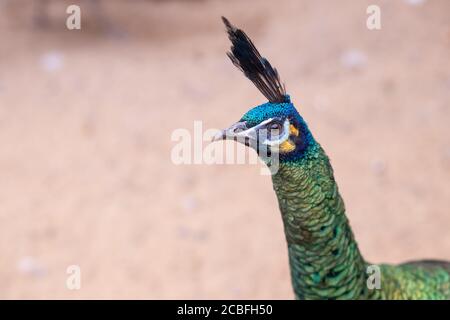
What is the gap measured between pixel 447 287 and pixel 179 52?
396 centimetres

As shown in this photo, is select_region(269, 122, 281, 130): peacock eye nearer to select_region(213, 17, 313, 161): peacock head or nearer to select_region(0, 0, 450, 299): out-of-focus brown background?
select_region(213, 17, 313, 161): peacock head

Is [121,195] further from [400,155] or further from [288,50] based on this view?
[288,50]

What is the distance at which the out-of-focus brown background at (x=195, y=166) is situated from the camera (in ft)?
10.5

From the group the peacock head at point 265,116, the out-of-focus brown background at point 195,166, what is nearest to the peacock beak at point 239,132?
the peacock head at point 265,116

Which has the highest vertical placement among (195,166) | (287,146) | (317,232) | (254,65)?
(195,166)

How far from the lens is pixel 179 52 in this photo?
18.1 feet

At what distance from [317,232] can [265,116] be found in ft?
1.30

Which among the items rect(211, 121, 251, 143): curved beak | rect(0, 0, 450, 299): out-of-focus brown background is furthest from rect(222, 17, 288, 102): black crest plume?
rect(0, 0, 450, 299): out-of-focus brown background

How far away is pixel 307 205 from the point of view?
1584 mm

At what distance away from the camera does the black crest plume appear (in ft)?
4.55

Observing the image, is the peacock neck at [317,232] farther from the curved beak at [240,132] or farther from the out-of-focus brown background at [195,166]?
the out-of-focus brown background at [195,166]

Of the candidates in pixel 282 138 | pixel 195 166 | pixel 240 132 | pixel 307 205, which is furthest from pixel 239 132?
pixel 195 166

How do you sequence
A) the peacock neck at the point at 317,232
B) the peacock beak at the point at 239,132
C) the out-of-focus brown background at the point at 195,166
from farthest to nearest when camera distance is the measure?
the out-of-focus brown background at the point at 195,166, the peacock neck at the point at 317,232, the peacock beak at the point at 239,132

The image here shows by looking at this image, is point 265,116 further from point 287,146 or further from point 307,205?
point 307,205
